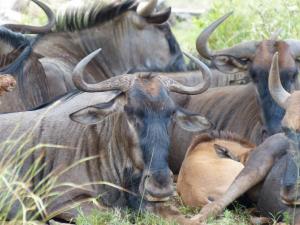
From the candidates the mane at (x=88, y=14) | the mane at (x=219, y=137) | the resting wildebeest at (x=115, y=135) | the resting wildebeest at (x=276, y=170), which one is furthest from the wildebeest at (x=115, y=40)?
the resting wildebeest at (x=276, y=170)

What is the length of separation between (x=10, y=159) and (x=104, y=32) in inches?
166

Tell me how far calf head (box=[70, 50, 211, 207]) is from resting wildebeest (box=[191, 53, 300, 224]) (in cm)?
60

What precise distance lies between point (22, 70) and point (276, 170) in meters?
3.28

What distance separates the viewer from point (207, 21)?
51.8 feet

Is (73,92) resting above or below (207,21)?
above

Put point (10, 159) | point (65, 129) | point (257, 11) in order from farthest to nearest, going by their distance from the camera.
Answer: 1. point (257, 11)
2. point (65, 129)
3. point (10, 159)

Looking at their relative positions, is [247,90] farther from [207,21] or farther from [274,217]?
[207,21]

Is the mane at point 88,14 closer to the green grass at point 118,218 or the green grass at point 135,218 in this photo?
the green grass at point 135,218

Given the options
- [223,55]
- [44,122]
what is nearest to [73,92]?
[44,122]

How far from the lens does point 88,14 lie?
12.1m

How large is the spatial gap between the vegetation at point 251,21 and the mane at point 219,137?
158 inches

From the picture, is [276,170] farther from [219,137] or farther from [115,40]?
[115,40]

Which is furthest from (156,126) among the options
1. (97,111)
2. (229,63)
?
(229,63)

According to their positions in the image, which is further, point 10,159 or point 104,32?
point 104,32
